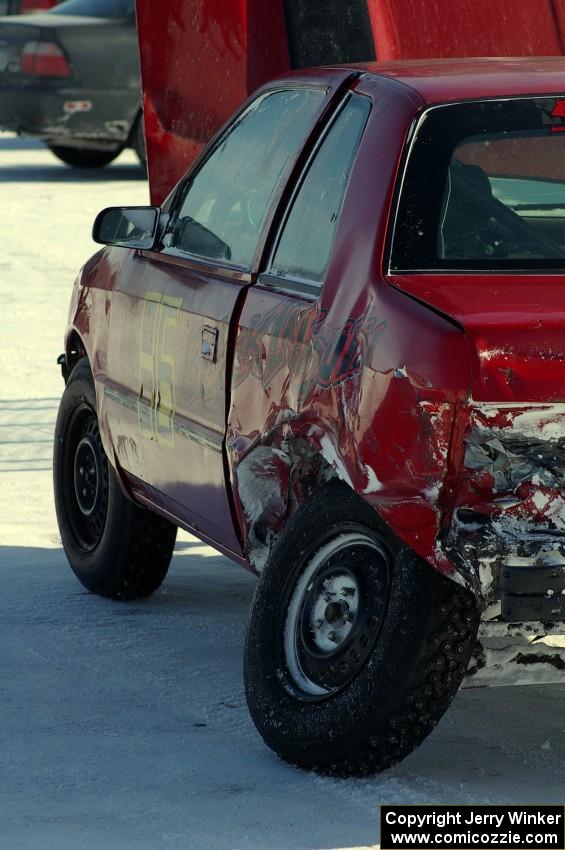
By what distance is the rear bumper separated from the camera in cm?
1656

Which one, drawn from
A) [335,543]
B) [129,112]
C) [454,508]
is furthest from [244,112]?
[129,112]

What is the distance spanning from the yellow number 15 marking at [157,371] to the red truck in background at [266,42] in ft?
8.46

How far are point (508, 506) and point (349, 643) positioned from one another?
0.62m

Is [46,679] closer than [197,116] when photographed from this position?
Yes

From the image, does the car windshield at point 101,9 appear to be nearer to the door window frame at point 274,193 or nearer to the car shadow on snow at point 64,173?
the car shadow on snow at point 64,173

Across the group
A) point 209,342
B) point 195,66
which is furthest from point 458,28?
point 209,342

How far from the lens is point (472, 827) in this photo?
392cm

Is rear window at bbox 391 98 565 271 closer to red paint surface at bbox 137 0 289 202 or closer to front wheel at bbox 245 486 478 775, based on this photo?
front wheel at bbox 245 486 478 775

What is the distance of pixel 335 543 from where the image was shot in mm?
4262

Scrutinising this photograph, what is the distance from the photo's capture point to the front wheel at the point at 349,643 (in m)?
3.95

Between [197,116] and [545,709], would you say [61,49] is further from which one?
[545,709]

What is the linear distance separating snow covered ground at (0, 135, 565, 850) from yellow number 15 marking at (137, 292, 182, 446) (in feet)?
2.34

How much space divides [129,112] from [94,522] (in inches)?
444

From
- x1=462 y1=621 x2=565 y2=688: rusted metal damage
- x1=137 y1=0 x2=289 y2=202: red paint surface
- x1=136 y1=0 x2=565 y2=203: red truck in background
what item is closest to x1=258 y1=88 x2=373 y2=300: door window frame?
x1=462 y1=621 x2=565 y2=688: rusted metal damage
